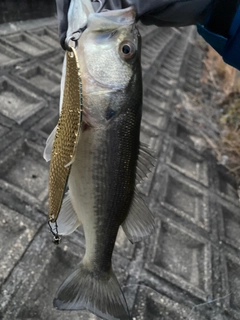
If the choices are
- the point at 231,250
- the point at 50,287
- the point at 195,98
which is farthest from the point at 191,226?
the point at 195,98

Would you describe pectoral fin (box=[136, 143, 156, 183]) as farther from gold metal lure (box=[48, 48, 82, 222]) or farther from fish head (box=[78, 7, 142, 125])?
gold metal lure (box=[48, 48, 82, 222])

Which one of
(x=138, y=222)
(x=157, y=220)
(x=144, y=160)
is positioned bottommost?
(x=157, y=220)

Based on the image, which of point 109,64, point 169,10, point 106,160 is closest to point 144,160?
point 106,160

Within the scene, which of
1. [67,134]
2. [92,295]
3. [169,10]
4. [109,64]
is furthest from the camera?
[169,10]

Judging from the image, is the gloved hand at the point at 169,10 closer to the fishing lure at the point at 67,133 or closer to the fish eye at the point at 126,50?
the fish eye at the point at 126,50

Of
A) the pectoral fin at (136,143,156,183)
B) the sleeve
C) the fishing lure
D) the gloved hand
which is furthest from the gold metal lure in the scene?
the sleeve

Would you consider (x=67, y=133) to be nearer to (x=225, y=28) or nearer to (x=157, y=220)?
(x=225, y=28)

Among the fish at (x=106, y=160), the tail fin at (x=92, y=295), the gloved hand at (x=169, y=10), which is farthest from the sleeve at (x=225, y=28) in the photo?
the tail fin at (x=92, y=295)
